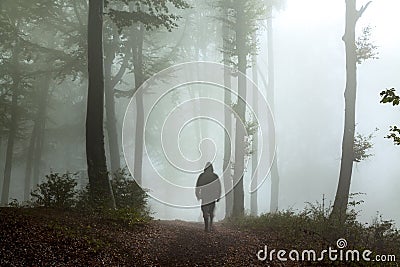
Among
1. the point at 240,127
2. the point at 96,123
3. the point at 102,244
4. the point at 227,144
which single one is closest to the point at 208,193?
the point at 96,123

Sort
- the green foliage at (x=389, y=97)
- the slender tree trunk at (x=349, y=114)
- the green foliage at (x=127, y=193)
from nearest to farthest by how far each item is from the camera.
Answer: the green foliage at (x=389, y=97), the green foliage at (x=127, y=193), the slender tree trunk at (x=349, y=114)

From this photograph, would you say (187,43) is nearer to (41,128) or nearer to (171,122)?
(171,122)

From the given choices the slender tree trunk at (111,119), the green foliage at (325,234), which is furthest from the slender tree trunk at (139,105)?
the green foliage at (325,234)

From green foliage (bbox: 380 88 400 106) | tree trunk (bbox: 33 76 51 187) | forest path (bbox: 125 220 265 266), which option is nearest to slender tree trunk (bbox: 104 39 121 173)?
tree trunk (bbox: 33 76 51 187)

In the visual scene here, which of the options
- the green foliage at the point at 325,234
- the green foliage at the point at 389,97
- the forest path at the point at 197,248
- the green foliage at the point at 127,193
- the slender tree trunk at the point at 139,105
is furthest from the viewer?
the slender tree trunk at the point at 139,105

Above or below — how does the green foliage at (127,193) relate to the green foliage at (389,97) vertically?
below

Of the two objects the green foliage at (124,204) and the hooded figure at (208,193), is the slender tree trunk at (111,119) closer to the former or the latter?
the green foliage at (124,204)

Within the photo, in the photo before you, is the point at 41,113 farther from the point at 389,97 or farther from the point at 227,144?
the point at 389,97

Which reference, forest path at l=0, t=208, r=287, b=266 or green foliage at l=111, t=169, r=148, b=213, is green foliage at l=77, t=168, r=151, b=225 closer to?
green foliage at l=111, t=169, r=148, b=213

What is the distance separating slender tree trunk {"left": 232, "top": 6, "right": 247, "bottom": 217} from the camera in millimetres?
17453

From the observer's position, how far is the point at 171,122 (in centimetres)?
3481

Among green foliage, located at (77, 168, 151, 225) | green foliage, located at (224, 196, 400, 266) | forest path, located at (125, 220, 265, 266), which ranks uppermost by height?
green foliage, located at (77, 168, 151, 225)

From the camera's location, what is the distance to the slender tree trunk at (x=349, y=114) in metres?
13.0

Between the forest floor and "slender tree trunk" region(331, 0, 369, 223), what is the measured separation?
400cm
